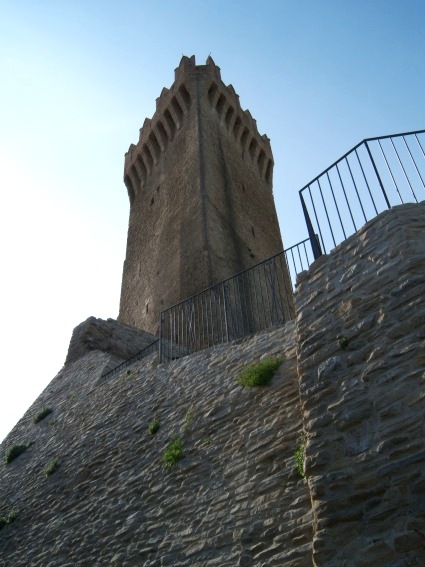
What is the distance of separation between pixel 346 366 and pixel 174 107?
52.3 ft

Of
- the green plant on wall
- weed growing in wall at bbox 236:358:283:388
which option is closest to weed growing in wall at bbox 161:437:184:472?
weed growing in wall at bbox 236:358:283:388

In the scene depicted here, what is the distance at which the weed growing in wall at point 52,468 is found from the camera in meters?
7.97

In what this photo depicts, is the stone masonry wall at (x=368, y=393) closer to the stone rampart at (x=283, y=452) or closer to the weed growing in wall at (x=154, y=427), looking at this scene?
the stone rampart at (x=283, y=452)

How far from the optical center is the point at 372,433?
372 centimetres

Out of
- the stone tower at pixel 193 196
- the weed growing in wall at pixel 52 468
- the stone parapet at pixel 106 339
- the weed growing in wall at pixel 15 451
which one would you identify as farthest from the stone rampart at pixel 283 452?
the stone tower at pixel 193 196

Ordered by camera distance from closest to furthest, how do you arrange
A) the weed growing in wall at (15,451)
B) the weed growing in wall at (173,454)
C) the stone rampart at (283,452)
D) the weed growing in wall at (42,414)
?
1. the stone rampart at (283,452)
2. the weed growing in wall at (173,454)
3. the weed growing in wall at (15,451)
4. the weed growing in wall at (42,414)

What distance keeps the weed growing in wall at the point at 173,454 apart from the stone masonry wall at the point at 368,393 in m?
2.06

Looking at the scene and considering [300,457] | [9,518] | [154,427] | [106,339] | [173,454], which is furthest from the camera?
[106,339]

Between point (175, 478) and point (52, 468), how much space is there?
3278 mm

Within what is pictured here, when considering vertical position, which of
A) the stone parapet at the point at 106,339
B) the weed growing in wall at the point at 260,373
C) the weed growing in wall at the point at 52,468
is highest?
the stone parapet at the point at 106,339

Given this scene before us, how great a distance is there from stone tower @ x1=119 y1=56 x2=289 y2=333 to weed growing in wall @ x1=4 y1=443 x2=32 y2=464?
15.1ft

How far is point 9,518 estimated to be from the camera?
7.70m

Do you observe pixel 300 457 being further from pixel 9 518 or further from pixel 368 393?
pixel 9 518

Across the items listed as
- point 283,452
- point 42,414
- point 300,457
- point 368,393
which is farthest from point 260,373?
point 42,414
